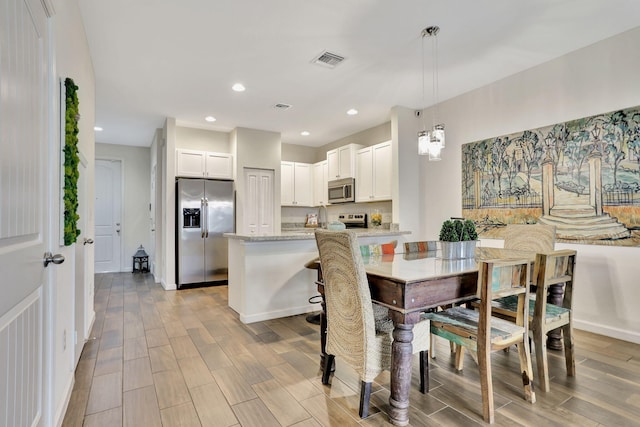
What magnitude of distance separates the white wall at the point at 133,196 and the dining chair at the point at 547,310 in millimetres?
6889

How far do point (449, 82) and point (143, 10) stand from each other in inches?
125

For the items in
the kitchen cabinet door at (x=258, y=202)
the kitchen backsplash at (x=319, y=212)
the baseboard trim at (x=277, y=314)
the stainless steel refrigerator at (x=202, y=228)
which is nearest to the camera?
the baseboard trim at (x=277, y=314)

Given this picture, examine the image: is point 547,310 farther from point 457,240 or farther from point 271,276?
point 271,276

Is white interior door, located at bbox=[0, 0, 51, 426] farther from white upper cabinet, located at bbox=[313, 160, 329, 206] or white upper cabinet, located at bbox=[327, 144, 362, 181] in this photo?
white upper cabinet, located at bbox=[313, 160, 329, 206]

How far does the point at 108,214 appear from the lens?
684 centimetres

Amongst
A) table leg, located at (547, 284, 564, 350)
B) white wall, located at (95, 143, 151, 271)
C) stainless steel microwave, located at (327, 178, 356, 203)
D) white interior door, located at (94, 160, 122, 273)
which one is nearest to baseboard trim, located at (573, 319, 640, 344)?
table leg, located at (547, 284, 564, 350)

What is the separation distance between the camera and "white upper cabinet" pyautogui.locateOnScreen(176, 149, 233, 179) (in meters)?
5.35

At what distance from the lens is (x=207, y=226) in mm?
5391

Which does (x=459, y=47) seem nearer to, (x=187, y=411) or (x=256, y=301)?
(x=256, y=301)

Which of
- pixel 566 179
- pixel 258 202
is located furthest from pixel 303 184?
pixel 566 179

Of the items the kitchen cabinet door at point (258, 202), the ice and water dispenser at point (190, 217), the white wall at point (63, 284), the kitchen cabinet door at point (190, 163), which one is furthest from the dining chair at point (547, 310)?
the kitchen cabinet door at point (190, 163)

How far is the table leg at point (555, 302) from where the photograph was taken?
2578 millimetres

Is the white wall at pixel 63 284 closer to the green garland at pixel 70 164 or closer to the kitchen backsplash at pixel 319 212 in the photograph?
the green garland at pixel 70 164

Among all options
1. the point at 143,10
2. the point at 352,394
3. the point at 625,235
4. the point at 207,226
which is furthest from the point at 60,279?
the point at 625,235
